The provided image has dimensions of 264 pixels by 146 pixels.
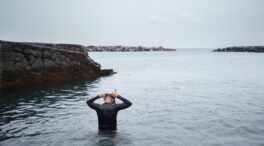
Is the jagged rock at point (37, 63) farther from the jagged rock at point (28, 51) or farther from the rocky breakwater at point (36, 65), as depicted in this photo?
the jagged rock at point (28, 51)

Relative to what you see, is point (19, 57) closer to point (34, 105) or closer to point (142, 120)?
point (34, 105)

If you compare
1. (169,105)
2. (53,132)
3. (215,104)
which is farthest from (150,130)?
(215,104)

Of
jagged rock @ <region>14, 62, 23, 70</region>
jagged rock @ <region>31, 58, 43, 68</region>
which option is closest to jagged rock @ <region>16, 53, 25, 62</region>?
jagged rock @ <region>14, 62, 23, 70</region>

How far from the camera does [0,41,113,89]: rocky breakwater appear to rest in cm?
2030

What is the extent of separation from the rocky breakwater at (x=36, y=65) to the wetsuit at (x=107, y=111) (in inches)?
476

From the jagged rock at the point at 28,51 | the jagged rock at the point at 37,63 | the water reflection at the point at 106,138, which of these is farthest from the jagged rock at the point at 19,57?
the water reflection at the point at 106,138

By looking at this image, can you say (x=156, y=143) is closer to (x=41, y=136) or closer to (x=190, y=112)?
(x=41, y=136)

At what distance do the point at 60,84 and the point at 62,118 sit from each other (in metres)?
10.8

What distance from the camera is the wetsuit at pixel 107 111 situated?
9.90 meters

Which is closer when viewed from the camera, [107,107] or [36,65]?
[107,107]

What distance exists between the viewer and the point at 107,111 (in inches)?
391

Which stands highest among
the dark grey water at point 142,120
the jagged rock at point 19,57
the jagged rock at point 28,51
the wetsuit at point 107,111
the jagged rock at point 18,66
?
the jagged rock at point 28,51

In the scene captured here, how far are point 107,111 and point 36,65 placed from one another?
13.8 meters

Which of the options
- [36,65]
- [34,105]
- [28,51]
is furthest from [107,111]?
[36,65]
